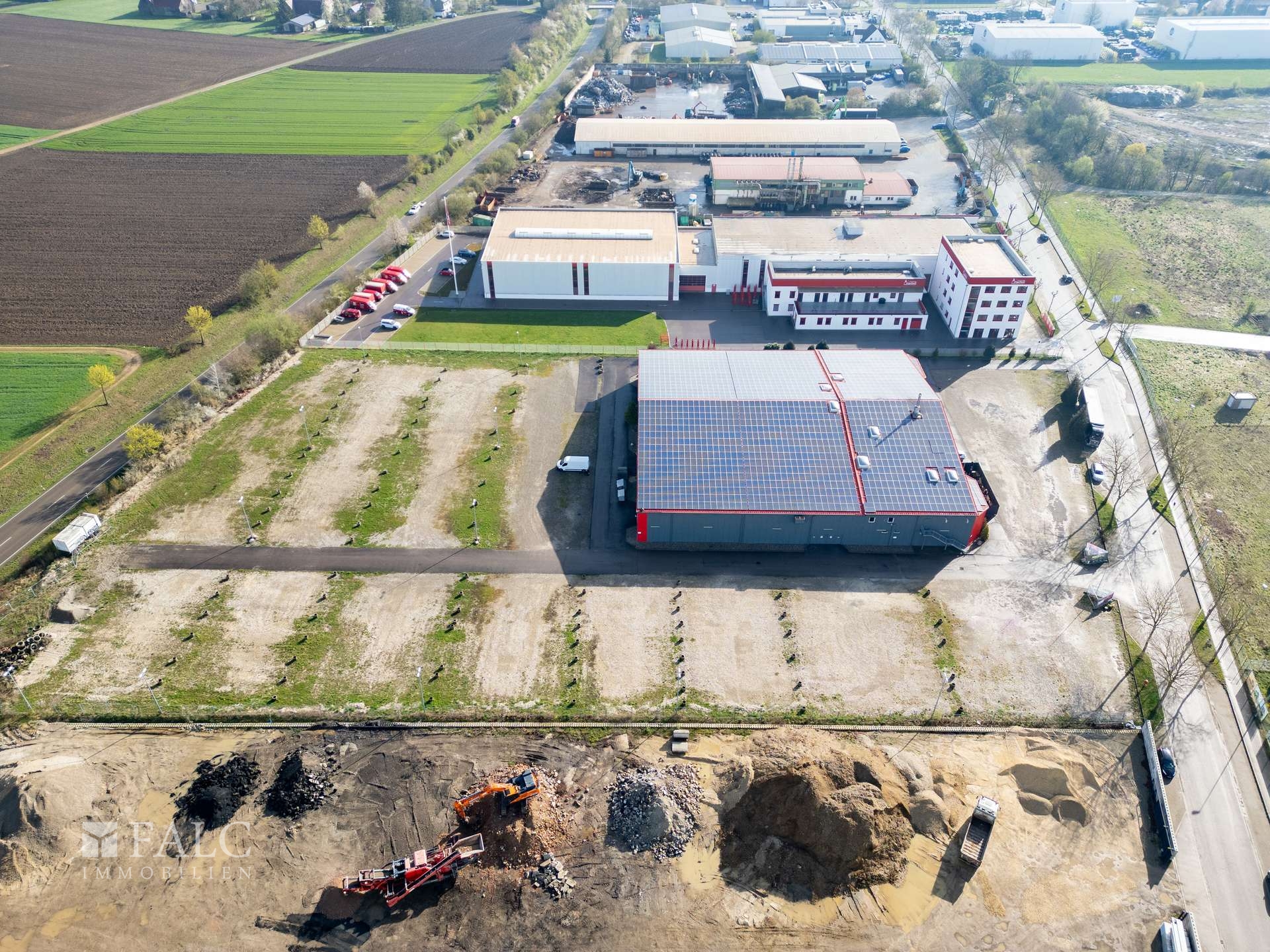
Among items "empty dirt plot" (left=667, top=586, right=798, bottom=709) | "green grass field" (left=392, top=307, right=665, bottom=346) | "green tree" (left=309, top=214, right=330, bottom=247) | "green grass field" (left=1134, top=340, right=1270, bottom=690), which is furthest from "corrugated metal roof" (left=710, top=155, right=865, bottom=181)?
"empty dirt plot" (left=667, top=586, right=798, bottom=709)

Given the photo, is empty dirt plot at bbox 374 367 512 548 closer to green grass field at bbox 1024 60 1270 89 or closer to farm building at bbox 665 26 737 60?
farm building at bbox 665 26 737 60

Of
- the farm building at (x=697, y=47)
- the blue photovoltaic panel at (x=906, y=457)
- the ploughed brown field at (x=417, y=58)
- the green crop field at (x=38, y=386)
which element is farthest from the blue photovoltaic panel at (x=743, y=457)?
the farm building at (x=697, y=47)

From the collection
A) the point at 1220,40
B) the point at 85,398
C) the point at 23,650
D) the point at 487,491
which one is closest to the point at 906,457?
the point at 487,491

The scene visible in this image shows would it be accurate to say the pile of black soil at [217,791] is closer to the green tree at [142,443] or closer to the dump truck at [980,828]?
the green tree at [142,443]

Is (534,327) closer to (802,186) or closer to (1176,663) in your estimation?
(802,186)

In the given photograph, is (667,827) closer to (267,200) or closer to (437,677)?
(437,677)
